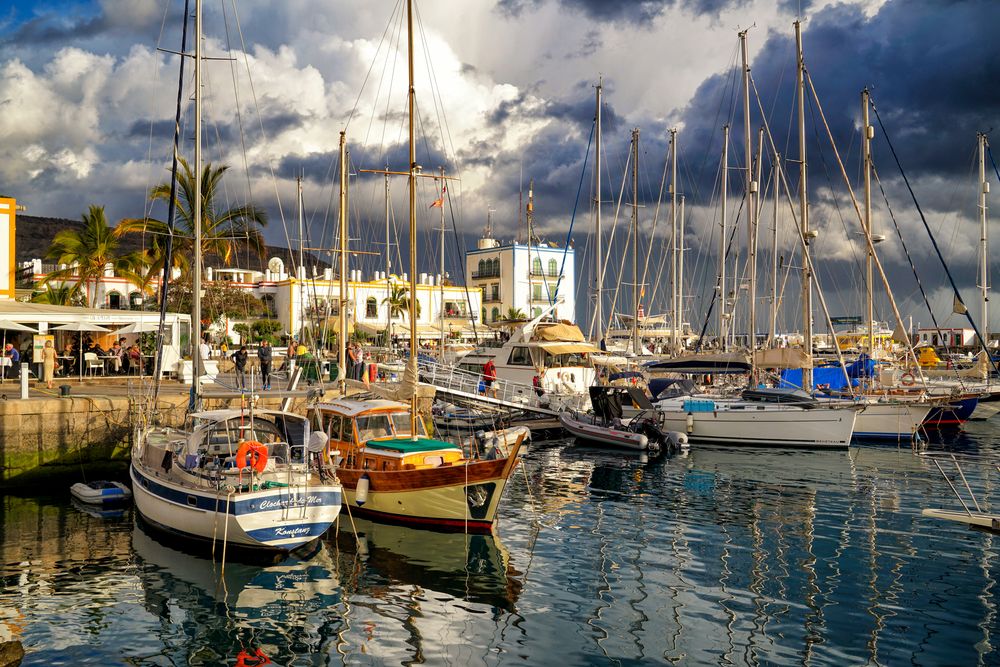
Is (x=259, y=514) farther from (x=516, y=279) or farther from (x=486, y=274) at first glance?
(x=486, y=274)

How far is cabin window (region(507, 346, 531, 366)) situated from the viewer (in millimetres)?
38125

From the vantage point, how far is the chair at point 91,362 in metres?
29.8

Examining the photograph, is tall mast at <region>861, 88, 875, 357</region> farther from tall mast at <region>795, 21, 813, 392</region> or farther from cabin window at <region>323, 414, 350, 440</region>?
cabin window at <region>323, 414, 350, 440</region>

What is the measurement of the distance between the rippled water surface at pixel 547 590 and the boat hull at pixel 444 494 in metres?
0.44

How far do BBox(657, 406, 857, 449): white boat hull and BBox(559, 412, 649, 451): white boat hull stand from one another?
2655mm

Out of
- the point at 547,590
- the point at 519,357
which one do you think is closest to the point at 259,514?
the point at 547,590

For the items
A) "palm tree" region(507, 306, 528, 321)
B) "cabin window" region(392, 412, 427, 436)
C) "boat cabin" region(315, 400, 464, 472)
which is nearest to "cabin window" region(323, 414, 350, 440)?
"boat cabin" region(315, 400, 464, 472)

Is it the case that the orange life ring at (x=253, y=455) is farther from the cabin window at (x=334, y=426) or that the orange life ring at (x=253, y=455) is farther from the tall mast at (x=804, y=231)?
the tall mast at (x=804, y=231)

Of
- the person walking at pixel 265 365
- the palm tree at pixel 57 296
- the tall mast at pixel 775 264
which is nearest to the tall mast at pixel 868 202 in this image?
the tall mast at pixel 775 264

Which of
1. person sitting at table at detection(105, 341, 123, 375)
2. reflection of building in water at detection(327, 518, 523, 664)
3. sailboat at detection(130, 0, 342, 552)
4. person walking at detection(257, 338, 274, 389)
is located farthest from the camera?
person sitting at table at detection(105, 341, 123, 375)

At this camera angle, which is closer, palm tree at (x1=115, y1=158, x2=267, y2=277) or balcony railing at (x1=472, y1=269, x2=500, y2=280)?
palm tree at (x1=115, y1=158, x2=267, y2=277)

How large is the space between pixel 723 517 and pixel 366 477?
8.78m

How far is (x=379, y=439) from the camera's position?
19.2 metres

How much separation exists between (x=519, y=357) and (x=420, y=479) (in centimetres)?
2162
